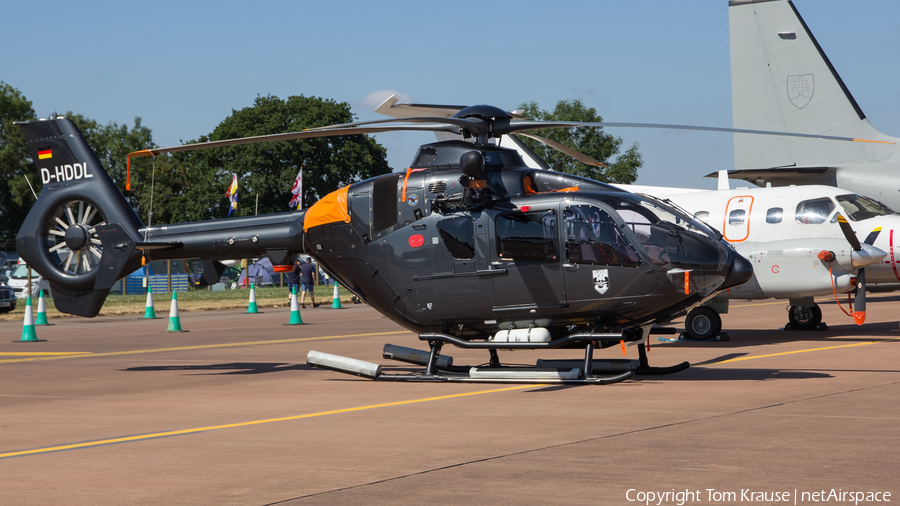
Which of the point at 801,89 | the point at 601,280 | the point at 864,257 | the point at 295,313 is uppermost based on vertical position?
the point at 801,89

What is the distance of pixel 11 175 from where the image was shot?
240 feet

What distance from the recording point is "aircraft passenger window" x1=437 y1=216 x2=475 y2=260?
37.0ft

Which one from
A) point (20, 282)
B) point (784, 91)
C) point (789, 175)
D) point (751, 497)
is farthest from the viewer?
point (20, 282)

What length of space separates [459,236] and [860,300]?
7.38 metres

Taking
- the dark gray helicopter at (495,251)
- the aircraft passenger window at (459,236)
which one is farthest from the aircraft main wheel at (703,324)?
the aircraft passenger window at (459,236)

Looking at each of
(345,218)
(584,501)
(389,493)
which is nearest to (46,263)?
(345,218)

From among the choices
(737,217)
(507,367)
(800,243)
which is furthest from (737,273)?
(737,217)

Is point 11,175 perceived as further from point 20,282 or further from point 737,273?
point 737,273

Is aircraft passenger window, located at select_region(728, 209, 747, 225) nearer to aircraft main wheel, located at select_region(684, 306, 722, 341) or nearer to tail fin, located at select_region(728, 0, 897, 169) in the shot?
aircraft main wheel, located at select_region(684, 306, 722, 341)

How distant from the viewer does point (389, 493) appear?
543 centimetres

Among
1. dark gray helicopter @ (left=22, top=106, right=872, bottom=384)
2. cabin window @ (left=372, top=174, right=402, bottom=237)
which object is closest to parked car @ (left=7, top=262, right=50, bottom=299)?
dark gray helicopter @ (left=22, top=106, right=872, bottom=384)

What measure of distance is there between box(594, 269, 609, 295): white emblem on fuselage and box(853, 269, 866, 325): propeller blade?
549cm

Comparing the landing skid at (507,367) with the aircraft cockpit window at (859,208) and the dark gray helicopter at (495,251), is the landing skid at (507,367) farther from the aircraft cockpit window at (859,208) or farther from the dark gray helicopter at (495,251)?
the aircraft cockpit window at (859,208)

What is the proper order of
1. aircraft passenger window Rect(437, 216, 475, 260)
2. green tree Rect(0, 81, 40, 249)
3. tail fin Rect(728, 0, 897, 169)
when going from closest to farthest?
aircraft passenger window Rect(437, 216, 475, 260), tail fin Rect(728, 0, 897, 169), green tree Rect(0, 81, 40, 249)
